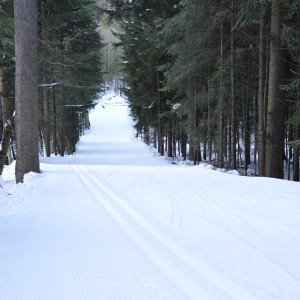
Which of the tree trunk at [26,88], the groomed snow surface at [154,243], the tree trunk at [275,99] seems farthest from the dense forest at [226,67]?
the tree trunk at [26,88]

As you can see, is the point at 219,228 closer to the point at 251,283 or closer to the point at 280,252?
the point at 280,252

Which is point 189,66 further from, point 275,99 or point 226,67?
point 275,99

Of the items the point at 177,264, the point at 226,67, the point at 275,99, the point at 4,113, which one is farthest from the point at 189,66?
the point at 177,264

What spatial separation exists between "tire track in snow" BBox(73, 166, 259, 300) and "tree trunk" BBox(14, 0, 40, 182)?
5.61 meters

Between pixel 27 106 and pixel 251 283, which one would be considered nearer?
pixel 251 283

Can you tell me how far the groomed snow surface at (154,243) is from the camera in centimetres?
318

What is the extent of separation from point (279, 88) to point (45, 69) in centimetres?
1221

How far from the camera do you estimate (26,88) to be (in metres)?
10.5

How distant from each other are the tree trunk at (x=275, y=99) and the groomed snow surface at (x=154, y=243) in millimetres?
3158

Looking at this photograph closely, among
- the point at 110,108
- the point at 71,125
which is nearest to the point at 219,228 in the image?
the point at 71,125

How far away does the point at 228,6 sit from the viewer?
14.2 m

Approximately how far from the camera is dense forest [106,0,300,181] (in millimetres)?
10695

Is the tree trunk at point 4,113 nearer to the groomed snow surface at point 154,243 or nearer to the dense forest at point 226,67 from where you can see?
the groomed snow surface at point 154,243

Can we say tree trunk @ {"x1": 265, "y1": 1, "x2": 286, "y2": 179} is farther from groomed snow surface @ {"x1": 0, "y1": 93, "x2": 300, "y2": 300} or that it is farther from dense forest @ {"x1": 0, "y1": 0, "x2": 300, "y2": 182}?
groomed snow surface @ {"x1": 0, "y1": 93, "x2": 300, "y2": 300}
